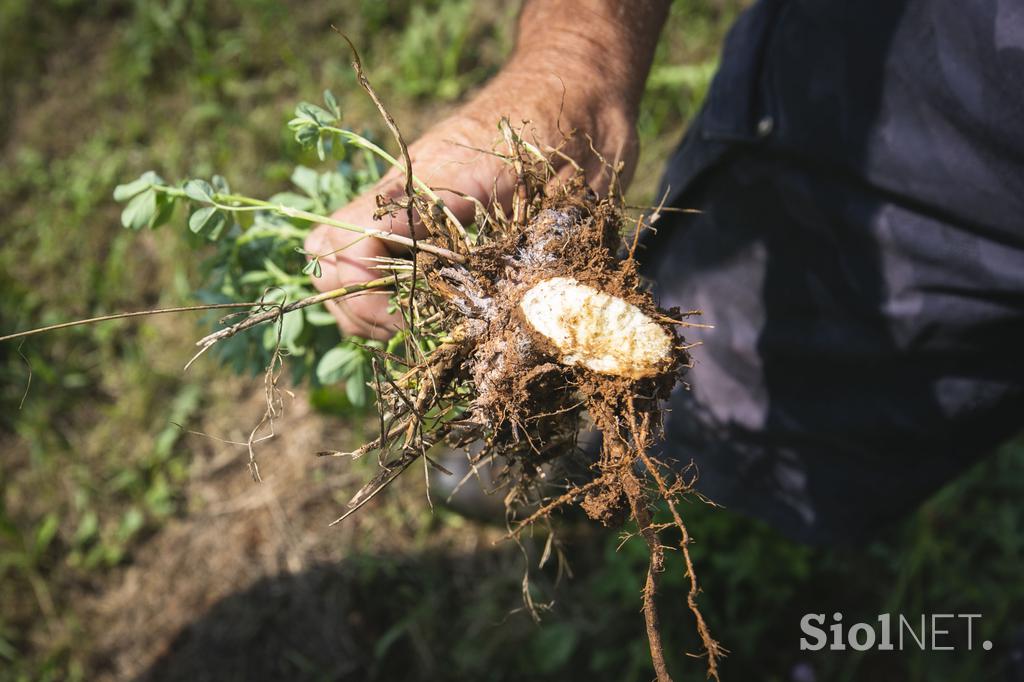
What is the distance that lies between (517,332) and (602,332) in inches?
6.4

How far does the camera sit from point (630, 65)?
5.89ft

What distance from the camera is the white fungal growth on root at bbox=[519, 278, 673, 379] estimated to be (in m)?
1.31

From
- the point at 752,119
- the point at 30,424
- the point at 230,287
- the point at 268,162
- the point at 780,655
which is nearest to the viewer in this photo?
the point at 230,287

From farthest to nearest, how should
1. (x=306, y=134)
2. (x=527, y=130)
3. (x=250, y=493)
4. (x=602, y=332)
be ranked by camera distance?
(x=250, y=493)
(x=527, y=130)
(x=306, y=134)
(x=602, y=332)

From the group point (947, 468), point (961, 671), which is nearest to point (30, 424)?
point (947, 468)

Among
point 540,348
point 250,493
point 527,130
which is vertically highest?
point 527,130

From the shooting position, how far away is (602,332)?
1311 mm

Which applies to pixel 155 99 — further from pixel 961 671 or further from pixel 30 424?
pixel 961 671

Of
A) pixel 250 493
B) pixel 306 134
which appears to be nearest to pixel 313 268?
pixel 306 134

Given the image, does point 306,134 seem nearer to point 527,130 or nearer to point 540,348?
point 527,130

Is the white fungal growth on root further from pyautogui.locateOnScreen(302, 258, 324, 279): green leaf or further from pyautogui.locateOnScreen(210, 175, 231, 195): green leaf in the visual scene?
Result: pyautogui.locateOnScreen(210, 175, 231, 195): green leaf

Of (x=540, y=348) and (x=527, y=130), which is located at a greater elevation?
(x=527, y=130)

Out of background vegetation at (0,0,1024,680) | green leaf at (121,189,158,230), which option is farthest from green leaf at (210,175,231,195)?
background vegetation at (0,0,1024,680)

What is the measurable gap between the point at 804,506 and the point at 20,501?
2838 mm
